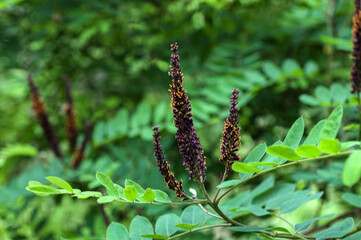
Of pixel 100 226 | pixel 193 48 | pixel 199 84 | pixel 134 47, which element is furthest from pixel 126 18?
pixel 100 226

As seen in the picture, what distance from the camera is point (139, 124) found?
137 cm

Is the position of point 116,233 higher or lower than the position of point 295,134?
lower

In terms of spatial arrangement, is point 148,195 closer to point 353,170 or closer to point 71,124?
point 353,170

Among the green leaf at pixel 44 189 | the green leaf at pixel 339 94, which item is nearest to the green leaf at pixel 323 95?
the green leaf at pixel 339 94

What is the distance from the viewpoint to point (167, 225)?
2.29 ft

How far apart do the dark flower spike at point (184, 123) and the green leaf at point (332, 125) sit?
0.20 metres

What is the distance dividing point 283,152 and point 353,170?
11cm

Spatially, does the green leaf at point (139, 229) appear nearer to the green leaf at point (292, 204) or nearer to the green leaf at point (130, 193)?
the green leaf at point (130, 193)

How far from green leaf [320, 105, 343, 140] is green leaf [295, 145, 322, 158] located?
0.06 meters

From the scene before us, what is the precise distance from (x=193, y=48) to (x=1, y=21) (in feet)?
3.00

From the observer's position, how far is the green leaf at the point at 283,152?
21.8 inches

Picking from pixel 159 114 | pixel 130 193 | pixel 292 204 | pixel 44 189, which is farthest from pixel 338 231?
pixel 159 114

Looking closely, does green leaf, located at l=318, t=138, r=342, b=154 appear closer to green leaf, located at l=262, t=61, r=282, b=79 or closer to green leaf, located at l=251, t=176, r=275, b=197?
green leaf, located at l=251, t=176, r=275, b=197

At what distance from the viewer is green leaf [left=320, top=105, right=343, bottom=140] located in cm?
59
